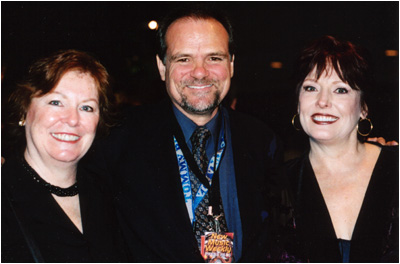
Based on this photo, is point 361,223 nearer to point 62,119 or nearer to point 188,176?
point 188,176

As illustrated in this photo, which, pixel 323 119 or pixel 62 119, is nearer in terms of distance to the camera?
pixel 62 119

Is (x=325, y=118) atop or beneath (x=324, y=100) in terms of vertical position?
beneath

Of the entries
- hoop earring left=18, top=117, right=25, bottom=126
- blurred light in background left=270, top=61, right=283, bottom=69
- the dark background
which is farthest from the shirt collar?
blurred light in background left=270, top=61, right=283, bottom=69

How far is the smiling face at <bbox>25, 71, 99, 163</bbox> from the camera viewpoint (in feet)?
6.40

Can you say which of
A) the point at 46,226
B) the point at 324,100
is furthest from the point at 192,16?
the point at 46,226

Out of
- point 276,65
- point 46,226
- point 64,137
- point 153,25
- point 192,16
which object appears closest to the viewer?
point 46,226

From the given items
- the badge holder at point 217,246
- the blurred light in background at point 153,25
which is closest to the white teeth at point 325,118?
the badge holder at point 217,246

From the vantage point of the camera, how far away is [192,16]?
2434 millimetres

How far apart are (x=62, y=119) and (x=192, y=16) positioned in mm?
1137

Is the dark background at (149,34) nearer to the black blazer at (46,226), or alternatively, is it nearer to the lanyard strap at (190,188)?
the black blazer at (46,226)

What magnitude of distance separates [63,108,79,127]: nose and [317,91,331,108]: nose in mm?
1489

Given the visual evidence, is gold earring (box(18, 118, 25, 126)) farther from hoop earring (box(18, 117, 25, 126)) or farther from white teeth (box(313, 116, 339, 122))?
white teeth (box(313, 116, 339, 122))

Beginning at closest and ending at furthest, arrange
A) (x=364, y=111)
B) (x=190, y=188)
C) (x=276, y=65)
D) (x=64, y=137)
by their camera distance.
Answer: (x=64, y=137), (x=190, y=188), (x=364, y=111), (x=276, y=65)

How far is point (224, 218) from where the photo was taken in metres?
2.17
